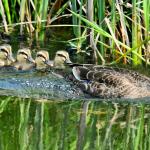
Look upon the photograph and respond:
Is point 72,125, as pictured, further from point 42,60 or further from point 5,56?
point 5,56

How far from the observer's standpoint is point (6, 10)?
818 cm

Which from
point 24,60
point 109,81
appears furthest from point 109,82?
point 24,60

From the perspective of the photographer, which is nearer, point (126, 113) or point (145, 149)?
point (145, 149)

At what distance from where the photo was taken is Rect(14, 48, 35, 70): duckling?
753 cm

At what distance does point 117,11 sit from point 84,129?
8.05ft

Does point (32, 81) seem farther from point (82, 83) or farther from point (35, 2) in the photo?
point (35, 2)

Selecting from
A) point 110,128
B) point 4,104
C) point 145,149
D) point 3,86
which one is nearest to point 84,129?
point 110,128

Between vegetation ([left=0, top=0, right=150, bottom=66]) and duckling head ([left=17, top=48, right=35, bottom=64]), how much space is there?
1.35 ft

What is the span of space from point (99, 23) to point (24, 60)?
3.04 feet

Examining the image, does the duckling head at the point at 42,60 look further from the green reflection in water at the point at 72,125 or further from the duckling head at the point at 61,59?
the green reflection in water at the point at 72,125

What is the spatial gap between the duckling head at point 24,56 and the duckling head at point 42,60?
0.09 metres

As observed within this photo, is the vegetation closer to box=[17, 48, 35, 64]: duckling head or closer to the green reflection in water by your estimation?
box=[17, 48, 35, 64]: duckling head

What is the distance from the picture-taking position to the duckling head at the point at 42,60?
7547mm

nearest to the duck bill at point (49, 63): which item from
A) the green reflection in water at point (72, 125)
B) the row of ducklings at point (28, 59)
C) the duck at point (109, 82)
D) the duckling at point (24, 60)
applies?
the row of ducklings at point (28, 59)
